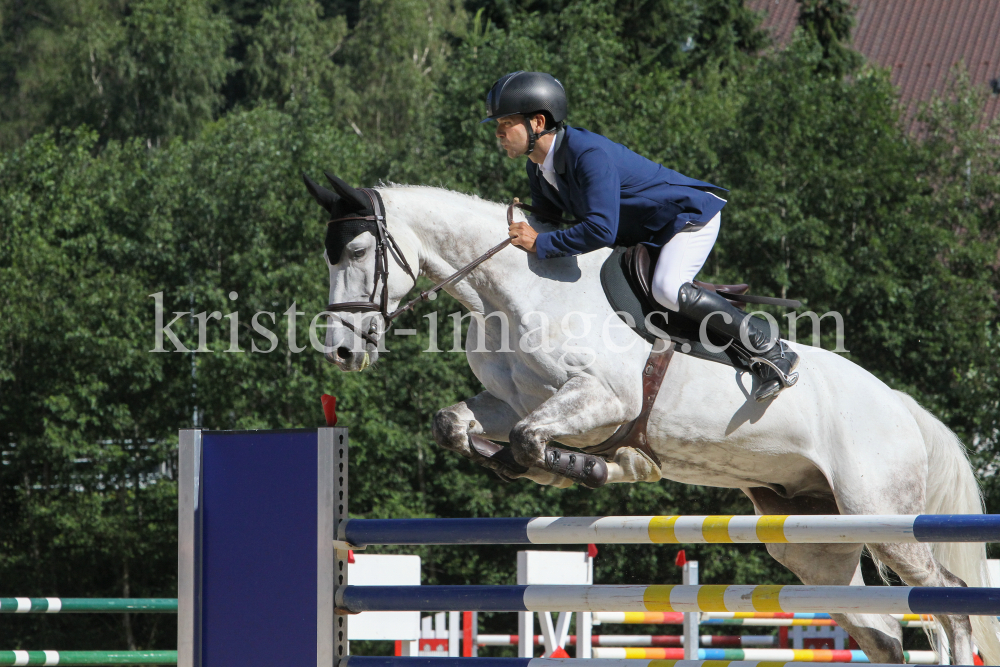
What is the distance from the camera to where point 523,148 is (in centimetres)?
353

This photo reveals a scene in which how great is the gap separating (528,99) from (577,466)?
1.18m

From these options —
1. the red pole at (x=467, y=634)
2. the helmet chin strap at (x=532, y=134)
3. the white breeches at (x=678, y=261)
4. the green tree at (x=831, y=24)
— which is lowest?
the red pole at (x=467, y=634)

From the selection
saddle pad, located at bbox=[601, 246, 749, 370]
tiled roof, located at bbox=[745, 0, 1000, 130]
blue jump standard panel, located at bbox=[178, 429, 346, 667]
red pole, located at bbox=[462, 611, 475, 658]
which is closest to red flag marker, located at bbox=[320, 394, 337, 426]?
blue jump standard panel, located at bbox=[178, 429, 346, 667]

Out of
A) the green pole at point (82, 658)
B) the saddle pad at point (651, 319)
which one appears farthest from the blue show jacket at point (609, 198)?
the green pole at point (82, 658)

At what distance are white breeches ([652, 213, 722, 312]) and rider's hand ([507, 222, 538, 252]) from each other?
0.42 m

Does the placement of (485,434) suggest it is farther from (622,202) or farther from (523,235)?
(622,202)

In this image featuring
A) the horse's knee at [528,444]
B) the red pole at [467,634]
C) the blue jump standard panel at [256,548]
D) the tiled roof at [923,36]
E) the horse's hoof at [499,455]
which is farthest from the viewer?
the tiled roof at [923,36]

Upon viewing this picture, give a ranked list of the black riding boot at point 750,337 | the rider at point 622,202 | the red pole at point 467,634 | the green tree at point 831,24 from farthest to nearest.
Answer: the green tree at point 831,24 → the red pole at point 467,634 → the black riding boot at point 750,337 → the rider at point 622,202

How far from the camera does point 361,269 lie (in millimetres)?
3377

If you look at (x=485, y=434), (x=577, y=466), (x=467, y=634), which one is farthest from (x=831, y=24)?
(x=577, y=466)

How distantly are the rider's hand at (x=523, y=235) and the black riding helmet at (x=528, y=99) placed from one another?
0.25m

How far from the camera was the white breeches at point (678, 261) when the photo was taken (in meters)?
3.49

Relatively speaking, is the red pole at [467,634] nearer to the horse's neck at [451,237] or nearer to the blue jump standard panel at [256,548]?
the horse's neck at [451,237]

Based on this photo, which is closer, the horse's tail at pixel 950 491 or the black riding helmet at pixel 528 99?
the black riding helmet at pixel 528 99
